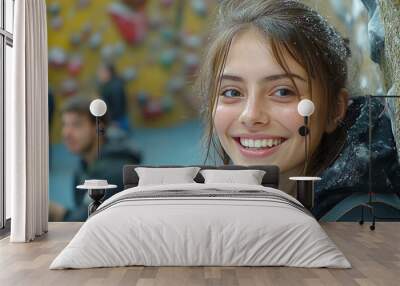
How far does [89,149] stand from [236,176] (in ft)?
6.68

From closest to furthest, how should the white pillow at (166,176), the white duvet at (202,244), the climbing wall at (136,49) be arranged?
the white duvet at (202,244), the white pillow at (166,176), the climbing wall at (136,49)

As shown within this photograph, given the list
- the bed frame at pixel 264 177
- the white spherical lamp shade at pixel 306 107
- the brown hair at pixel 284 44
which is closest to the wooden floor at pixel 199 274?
the bed frame at pixel 264 177

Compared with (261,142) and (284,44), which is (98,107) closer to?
(261,142)

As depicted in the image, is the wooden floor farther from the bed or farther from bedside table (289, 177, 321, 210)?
bedside table (289, 177, 321, 210)

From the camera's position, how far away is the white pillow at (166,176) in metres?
6.77

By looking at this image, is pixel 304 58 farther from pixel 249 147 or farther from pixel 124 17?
pixel 124 17

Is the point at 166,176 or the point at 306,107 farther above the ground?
the point at 306,107

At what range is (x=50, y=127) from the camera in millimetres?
7613

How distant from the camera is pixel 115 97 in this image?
300 inches

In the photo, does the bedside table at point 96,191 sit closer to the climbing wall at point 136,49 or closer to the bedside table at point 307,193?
the climbing wall at point 136,49

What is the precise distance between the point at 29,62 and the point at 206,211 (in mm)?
2682

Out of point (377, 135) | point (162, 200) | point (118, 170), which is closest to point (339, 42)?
point (377, 135)

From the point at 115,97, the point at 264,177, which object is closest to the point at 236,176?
the point at 264,177

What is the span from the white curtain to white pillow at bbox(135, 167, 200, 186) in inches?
43.4
